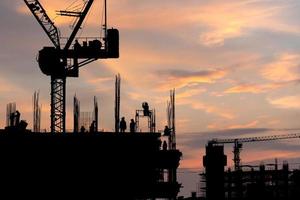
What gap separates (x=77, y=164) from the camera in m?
44.4

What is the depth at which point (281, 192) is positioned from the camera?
124812 mm

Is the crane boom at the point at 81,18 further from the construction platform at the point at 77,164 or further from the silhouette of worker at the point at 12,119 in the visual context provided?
the construction platform at the point at 77,164

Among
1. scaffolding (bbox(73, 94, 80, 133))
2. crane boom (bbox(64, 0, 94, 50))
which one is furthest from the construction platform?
crane boom (bbox(64, 0, 94, 50))

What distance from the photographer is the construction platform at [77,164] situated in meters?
42.6

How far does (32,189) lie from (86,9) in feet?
116

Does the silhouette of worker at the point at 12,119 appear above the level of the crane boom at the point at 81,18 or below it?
below

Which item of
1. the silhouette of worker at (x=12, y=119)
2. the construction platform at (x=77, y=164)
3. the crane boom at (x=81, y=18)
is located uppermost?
the crane boom at (x=81, y=18)

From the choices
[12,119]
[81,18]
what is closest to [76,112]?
[12,119]

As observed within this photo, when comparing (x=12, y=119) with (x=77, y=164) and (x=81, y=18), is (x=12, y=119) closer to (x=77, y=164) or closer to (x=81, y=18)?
(x=77, y=164)

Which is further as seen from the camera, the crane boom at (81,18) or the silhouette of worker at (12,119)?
the crane boom at (81,18)

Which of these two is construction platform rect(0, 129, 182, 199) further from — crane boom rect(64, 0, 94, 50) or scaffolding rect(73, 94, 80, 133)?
crane boom rect(64, 0, 94, 50)

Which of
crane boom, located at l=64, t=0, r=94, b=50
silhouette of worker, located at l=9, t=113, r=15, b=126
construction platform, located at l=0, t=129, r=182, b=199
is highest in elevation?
crane boom, located at l=64, t=0, r=94, b=50

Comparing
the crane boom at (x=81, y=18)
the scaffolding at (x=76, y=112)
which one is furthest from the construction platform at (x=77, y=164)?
the crane boom at (x=81, y=18)

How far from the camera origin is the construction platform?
42594 millimetres
